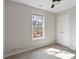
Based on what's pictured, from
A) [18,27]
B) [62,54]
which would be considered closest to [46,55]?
[62,54]

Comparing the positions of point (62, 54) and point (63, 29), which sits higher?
point (63, 29)

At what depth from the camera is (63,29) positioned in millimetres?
5414

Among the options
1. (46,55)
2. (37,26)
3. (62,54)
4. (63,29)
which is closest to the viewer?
(46,55)

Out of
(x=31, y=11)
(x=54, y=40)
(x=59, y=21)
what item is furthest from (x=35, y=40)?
(x=59, y=21)

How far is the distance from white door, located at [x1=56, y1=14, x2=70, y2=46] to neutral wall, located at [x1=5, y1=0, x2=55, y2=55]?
5.24ft

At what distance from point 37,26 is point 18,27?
4.65 ft

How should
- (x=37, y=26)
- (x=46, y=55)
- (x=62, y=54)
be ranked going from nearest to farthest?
(x=46, y=55), (x=62, y=54), (x=37, y=26)

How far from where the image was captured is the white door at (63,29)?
507 centimetres

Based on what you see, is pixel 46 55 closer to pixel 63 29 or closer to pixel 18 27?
pixel 18 27

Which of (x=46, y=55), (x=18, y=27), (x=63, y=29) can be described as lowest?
(x=46, y=55)

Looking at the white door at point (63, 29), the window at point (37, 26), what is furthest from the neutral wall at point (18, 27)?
the white door at point (63, 29)

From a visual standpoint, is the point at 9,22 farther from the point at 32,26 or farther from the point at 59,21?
the point at 59,21

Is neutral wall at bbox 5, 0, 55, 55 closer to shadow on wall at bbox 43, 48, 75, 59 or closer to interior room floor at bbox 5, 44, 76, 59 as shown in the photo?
interior room floor at bbox 5, 44, 76, 59

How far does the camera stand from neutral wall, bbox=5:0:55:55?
3322mm
